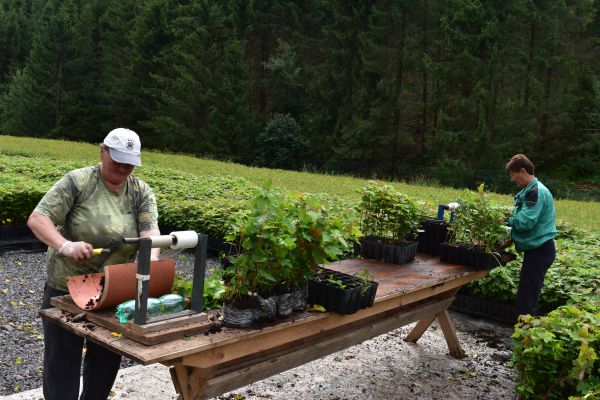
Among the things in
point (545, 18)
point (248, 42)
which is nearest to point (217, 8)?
point (248, 42)

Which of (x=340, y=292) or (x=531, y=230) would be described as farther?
(x=531, y=230)

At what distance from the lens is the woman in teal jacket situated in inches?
205

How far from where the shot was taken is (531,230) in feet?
17.3

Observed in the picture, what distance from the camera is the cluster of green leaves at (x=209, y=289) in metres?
2.85

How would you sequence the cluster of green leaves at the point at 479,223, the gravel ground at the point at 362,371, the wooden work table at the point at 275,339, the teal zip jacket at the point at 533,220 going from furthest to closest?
1. the teal zip jacket at the point at 533,220
2. the cluster of green leaves at the point at 479,223
3. the gravel ground at the point at 362,371
4. the wooden work table at the point at 275,339

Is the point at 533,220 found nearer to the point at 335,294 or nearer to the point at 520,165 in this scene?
the point at 520,165

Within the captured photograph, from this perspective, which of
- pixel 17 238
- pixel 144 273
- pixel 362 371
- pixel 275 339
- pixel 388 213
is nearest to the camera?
pixel 144 273

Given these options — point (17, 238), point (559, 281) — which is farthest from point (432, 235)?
point (17, 238)

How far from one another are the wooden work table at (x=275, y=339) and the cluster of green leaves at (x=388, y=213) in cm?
31

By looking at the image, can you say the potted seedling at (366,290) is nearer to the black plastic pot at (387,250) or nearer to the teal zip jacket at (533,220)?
the black plastic pot at (387,250)

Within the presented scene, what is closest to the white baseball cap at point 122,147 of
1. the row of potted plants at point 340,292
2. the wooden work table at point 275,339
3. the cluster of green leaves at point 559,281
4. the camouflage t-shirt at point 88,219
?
the camouflage t-shirt at point 88,219

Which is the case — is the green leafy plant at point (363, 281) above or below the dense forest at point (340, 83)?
below

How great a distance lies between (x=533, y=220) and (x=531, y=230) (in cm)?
18

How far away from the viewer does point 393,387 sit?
4.68m
